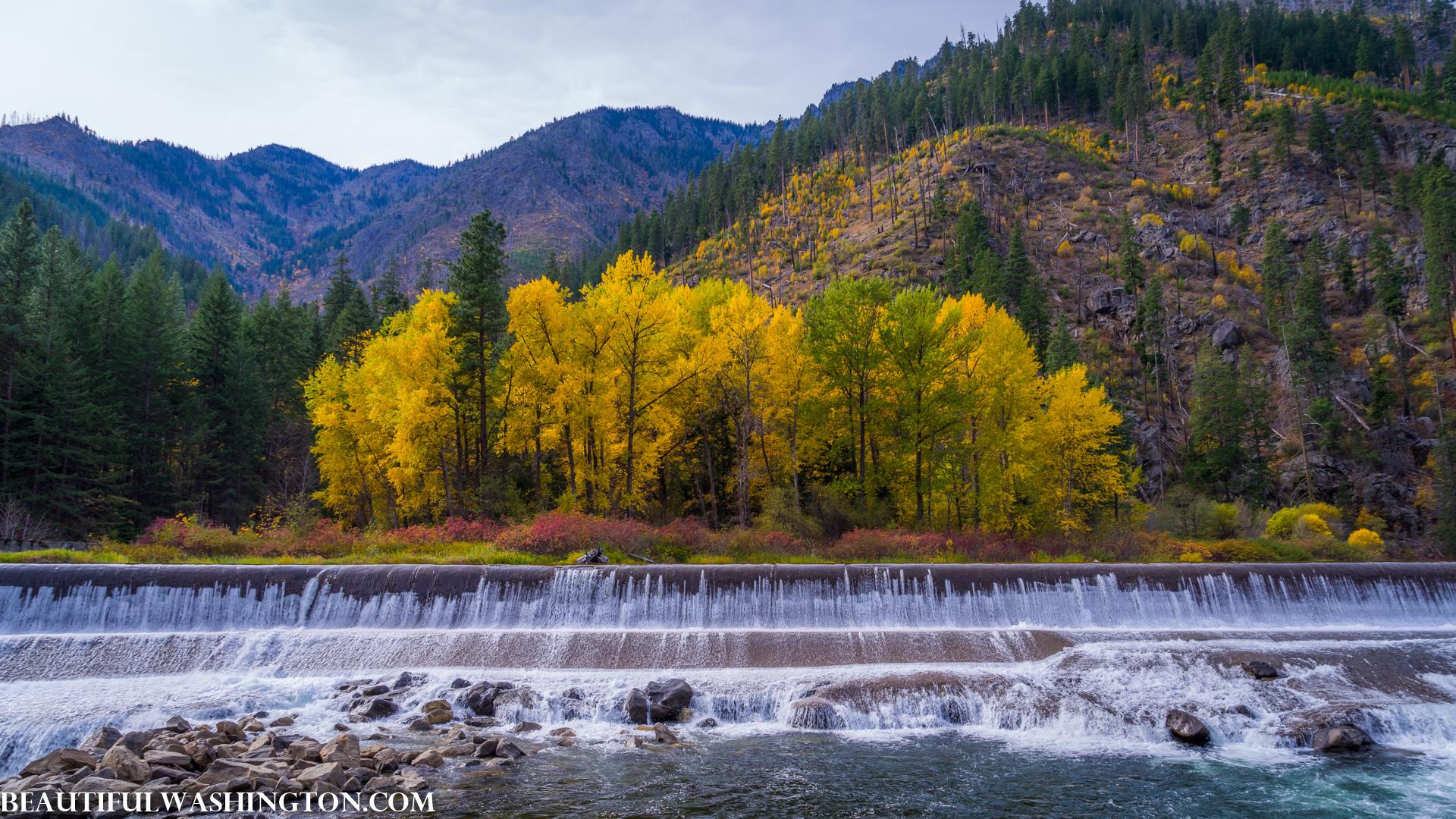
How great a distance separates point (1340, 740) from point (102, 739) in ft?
77.5

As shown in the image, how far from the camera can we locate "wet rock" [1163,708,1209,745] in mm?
13789

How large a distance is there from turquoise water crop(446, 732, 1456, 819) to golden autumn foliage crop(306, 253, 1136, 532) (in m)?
16.9

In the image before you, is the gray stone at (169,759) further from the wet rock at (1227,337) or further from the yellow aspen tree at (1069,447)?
the wet rock at (1227,337)

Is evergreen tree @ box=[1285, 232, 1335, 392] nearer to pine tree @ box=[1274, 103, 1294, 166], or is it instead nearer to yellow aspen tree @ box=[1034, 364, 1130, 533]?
pine tree @ box=[1274, 103, 1294, 166]

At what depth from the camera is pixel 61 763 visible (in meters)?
11.3

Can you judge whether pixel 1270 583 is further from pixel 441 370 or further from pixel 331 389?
pixel 331 389

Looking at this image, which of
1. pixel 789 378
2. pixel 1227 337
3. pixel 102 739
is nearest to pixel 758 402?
pixel 789 378

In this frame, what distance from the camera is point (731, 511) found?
3512cm

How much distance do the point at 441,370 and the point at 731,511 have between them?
1560cm

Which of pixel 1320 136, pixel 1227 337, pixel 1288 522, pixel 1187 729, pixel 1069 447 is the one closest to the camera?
pixel 1187 729

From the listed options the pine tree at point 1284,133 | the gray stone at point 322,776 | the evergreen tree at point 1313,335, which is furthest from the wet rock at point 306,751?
the pine tree at point 1284,133

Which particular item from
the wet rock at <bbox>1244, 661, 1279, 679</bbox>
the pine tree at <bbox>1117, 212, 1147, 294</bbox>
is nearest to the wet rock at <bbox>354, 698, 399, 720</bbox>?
the wet rock at <bbox>1244, 661, 1279, 679</bbox>

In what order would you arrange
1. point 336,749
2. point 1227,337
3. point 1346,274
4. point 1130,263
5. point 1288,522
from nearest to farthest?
point 336,749 → point 1288,522 → point 1227,337 → point 1346,274 → point 1130,263

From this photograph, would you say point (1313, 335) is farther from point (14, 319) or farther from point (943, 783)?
point (14, 319)
